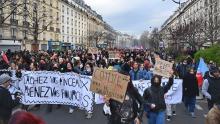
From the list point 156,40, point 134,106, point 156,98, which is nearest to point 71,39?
point 156,40

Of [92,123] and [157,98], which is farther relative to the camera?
[92,123]

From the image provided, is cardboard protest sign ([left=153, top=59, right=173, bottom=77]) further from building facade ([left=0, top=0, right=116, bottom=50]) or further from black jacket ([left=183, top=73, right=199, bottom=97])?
building facade ([left=0, top=0, right=116, bottom=50])

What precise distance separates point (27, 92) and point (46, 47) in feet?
226

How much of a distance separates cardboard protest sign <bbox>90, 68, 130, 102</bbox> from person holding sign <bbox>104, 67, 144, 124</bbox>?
160 mm

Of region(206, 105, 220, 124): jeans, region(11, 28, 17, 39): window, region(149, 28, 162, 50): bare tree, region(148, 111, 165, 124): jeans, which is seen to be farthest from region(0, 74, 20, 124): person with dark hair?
region(149, 28, 162, 50): bare tree

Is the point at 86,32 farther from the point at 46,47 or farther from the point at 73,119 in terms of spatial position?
the point at 73,119

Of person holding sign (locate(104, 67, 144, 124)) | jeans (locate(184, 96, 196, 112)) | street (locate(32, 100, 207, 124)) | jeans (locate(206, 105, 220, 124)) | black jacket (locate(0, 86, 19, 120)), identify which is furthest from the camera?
jeans (locate(184, 96, 196, 112))

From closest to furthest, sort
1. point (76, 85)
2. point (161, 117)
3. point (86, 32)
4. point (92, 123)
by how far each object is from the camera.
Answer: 1. point (161, 117)
2. point (92, 123)
3. point (76, 85)
4. point (86, 32)

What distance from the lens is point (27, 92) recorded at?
14.4m

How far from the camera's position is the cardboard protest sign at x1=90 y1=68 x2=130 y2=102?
7.69 metres

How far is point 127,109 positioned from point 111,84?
1.71 ft

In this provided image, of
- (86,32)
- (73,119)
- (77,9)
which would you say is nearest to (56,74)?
(73,119)

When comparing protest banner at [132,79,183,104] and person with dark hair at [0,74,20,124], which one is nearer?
person with dark hair at [0,74,20,124]

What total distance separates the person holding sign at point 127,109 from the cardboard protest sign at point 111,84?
16cm
